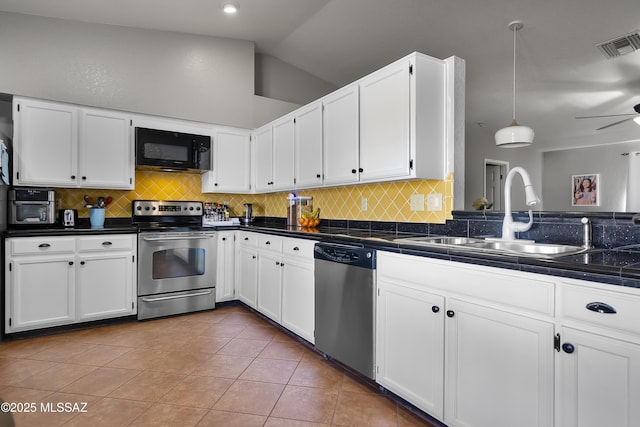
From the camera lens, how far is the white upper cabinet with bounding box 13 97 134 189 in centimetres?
307

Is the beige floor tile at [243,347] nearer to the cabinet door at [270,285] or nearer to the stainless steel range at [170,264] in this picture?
the cabinet door at [270,285]

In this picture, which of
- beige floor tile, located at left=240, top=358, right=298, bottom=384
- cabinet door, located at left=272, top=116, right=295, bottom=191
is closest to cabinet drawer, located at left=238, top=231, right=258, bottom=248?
cabinet door, located at left=272, top=116, right=295, bottom=191

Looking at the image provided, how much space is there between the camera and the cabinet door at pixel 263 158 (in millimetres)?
3955

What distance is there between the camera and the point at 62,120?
322cm

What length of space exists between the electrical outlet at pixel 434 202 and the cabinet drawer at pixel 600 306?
4.03 feet

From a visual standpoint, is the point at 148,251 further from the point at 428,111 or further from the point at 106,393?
the point at 428,111

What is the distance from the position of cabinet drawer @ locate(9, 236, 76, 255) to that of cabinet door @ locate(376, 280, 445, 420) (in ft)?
8.83

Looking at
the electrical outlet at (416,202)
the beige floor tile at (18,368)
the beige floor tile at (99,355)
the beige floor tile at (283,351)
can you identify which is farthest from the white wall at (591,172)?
the beige floor tile at (18,368)

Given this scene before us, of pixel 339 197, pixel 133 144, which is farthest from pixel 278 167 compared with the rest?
pixel 133 144

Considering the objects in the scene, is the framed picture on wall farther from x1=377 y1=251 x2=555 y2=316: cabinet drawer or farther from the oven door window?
the oven door window

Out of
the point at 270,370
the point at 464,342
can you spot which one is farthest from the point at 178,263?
the point at 464,342

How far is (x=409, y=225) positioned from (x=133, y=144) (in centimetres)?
286

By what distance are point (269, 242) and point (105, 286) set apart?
1536 mm

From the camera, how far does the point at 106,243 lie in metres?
3.18
